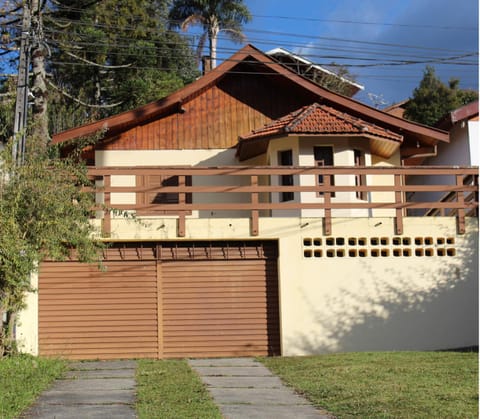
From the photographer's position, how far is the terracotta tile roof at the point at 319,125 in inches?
638

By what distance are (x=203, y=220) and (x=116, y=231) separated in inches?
62.8

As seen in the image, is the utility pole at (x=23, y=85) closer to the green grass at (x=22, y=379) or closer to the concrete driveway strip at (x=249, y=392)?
the green grass at (x=22, y=379)

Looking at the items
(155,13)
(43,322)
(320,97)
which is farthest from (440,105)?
(43,322)

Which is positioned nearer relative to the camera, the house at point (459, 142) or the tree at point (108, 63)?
the house at point (459, 142)

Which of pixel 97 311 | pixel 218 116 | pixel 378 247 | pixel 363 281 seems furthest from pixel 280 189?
pixel 218 116

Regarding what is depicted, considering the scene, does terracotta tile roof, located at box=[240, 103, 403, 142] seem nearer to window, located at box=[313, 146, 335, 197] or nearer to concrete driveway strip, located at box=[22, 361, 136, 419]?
window, located at box=[313, 146, 335, 197]

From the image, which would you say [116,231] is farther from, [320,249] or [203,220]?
[320,249]

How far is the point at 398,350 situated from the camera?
13.7m

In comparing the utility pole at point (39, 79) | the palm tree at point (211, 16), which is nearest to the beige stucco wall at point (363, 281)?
the utility pole at point (39, 79)

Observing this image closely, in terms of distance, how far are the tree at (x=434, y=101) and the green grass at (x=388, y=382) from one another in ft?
104

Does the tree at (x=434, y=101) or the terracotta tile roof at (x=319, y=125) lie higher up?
the tree at (x=434, y=101)

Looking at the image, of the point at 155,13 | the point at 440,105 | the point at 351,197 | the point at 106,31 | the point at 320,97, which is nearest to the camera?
the point at 351,197

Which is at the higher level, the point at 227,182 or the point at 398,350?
the point at 227,182

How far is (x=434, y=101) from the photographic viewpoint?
43.2 metres
